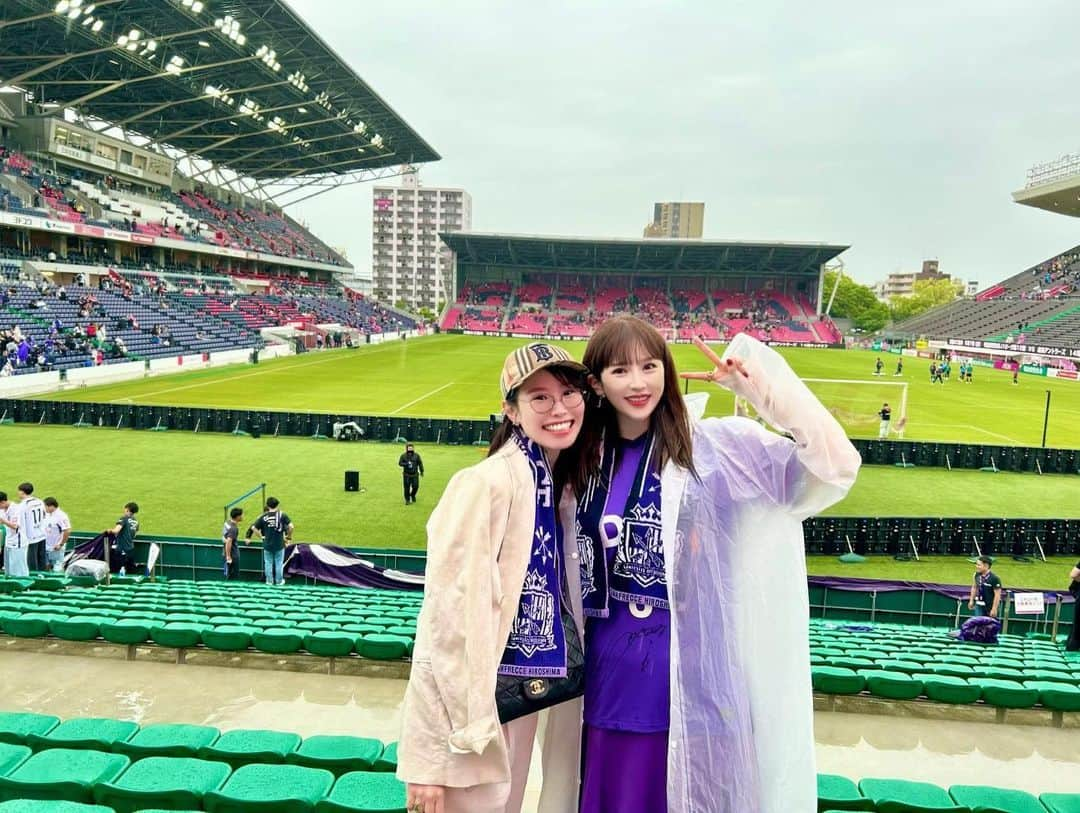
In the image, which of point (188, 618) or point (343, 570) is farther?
point (343, 570)

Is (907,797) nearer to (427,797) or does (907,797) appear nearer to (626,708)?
(626,708)

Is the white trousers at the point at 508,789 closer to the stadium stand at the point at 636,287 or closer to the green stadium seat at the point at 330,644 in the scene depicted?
the green stadium seat at the point at 330,644

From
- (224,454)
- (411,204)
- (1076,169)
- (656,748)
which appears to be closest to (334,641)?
(656,748)

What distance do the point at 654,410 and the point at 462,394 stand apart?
97.6 ft

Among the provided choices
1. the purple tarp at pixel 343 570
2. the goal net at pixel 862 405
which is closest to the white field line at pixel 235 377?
the purple tarp at pixel 343 570

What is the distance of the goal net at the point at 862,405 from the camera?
971 inches

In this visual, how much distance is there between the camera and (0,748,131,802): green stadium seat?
121 inches

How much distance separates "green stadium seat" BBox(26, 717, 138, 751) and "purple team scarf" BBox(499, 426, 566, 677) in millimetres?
2762

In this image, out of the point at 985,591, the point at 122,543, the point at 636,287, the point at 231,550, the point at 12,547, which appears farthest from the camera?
the point at 636,287

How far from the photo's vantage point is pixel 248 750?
11.7 feet

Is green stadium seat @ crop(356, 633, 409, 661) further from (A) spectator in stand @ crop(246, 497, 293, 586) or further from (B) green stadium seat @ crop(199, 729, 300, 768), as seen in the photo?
(A) spectator in stand @ crop(246, 497, 293, 586)

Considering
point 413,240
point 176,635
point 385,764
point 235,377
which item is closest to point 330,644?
point 176,635

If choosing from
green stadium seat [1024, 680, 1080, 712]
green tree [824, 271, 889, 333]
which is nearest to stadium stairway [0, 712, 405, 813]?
green stadium seat [1024, 680, 1080, 712]

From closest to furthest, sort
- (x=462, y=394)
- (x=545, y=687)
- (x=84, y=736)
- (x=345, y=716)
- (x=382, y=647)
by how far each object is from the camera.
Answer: (x=545, y=687)
(x=84, y=736)
(x=345, y=716)
(x=382, y=647)
(x=462, y=394)
